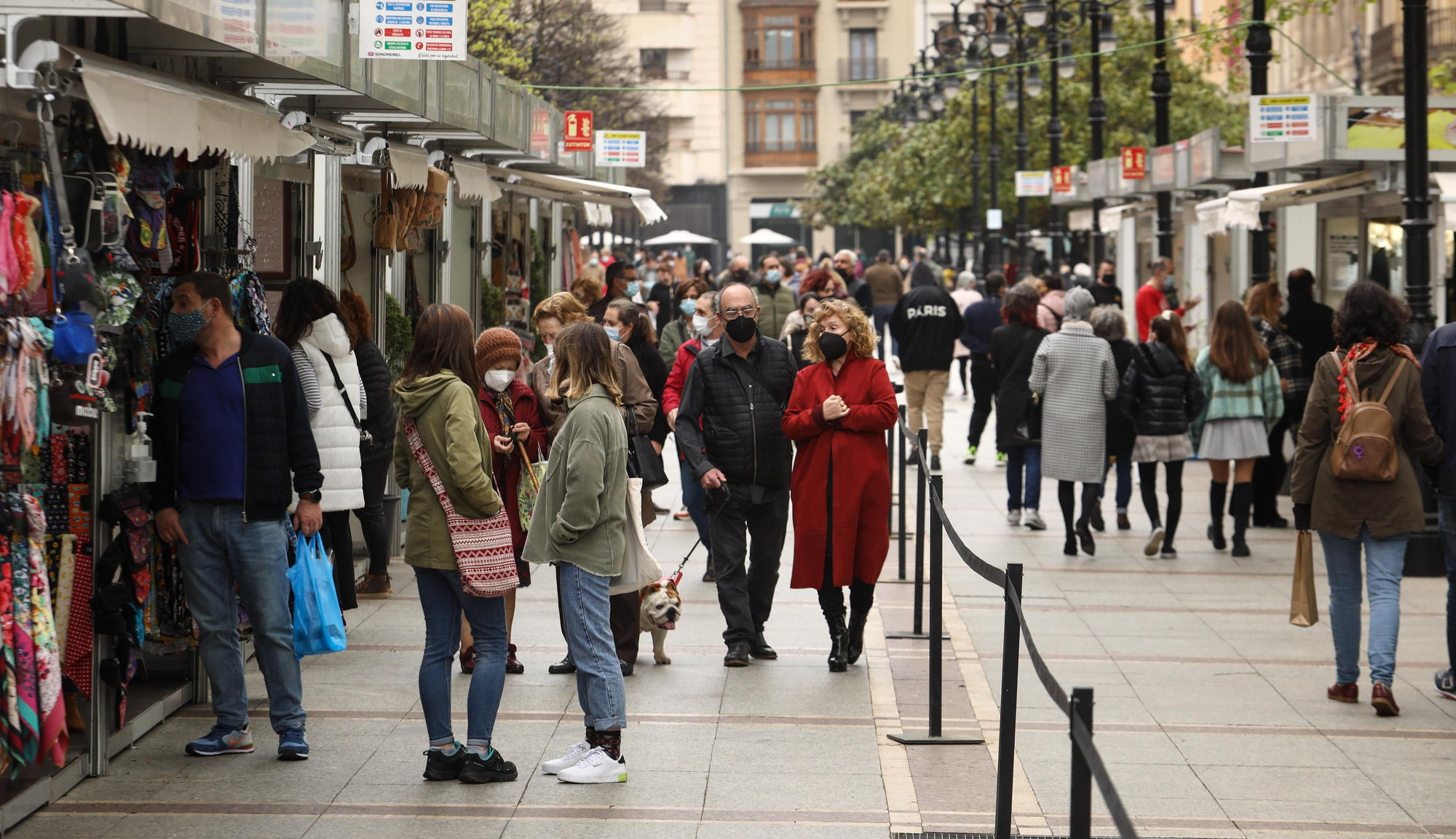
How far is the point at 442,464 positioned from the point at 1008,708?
92.8 inches

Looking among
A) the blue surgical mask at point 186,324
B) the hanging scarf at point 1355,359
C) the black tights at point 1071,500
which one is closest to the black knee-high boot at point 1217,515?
the black tights at point 1071,500

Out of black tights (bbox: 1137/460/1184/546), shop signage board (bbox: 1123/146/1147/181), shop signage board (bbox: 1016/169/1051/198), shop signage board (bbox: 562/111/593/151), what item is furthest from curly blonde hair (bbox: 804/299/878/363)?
shop signage board (bbox: 1016/169/1051/198)

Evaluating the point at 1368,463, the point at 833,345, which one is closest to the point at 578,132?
the point at 833,345

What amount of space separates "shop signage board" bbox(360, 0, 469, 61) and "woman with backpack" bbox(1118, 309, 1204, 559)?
5779 mm

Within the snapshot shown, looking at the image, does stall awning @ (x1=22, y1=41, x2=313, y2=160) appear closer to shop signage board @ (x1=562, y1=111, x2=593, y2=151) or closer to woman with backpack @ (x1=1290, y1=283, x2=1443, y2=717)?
woman with backpack @ (x1=1290, y1=283, x2=1443, y2=717)

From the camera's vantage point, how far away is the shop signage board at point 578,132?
17547mm

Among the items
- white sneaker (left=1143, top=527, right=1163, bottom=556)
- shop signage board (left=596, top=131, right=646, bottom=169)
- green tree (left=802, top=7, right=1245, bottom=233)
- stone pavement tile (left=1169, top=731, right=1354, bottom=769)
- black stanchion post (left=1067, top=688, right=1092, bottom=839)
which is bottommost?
stone pavement tile (left=1169, top=731, right=1354, bottom=769)

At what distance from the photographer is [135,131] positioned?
5.48 m

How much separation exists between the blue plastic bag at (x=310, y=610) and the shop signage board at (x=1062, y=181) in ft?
77.5

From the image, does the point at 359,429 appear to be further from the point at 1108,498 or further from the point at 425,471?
the point at 1108,498

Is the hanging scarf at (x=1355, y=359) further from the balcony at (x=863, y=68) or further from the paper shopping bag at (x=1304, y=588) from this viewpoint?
the balcony at (x=863, y=68)

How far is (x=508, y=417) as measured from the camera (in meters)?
7.77

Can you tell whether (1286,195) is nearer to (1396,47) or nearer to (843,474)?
(843,474)

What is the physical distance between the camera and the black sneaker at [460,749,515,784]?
259 inches
